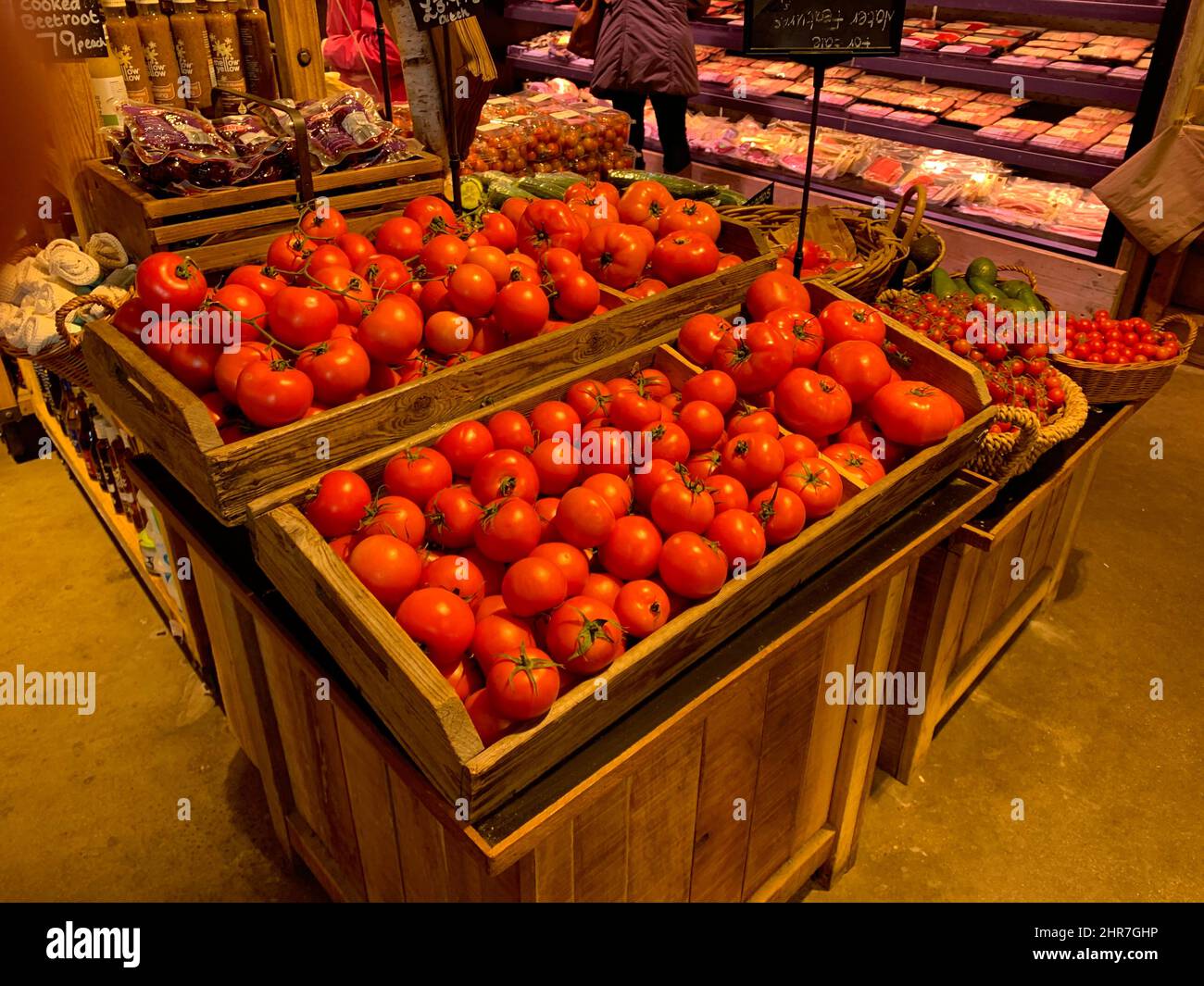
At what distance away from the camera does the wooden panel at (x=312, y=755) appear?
1.88 m

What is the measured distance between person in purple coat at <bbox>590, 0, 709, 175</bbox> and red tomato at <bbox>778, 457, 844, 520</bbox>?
164 inches

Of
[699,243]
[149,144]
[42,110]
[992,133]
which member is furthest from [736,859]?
[992,133]

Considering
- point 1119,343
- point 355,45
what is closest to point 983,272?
point 1119,343

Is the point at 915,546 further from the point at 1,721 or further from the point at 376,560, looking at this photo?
the point at 1,721

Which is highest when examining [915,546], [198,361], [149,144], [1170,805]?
[149,144]

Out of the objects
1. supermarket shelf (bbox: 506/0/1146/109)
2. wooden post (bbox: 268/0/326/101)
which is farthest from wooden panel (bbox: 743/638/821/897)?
supermarket shelf (bbox: 506/0/1146/109)

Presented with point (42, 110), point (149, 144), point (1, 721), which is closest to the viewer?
point (42, 110)

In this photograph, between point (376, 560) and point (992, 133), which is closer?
point (376, 560)

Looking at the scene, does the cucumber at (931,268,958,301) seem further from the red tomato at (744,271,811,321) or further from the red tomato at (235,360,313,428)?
the red tomato at (235,360,313,428)

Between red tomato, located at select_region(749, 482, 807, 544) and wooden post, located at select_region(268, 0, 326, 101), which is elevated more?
wooden post, located at select_region(268, 0, 326, 101)

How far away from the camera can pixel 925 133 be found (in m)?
5.33

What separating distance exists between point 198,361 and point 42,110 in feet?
5.25

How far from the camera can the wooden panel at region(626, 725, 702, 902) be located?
1647 mm

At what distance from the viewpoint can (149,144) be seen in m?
2.38
